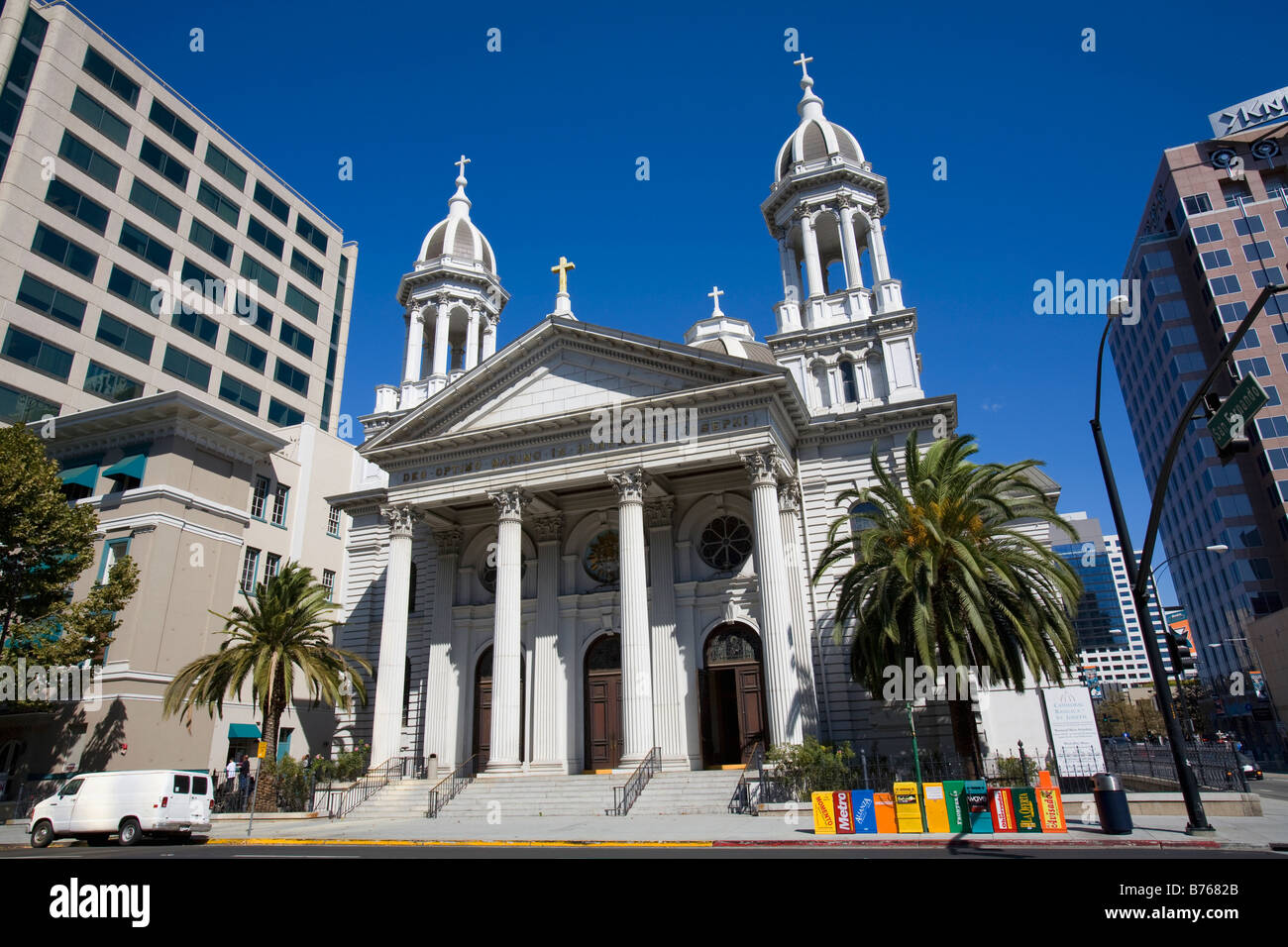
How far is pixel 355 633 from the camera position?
37500 mm

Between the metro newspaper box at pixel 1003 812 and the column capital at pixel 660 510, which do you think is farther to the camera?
the column capital at pixel 660 510

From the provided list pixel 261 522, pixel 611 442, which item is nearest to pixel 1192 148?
pixel 611 442

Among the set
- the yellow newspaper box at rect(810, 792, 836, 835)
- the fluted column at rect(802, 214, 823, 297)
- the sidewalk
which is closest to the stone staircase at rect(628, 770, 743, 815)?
the sidewalk

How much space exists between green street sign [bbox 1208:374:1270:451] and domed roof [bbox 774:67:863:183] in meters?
30.7

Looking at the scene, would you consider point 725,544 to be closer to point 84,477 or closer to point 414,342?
point 414,342

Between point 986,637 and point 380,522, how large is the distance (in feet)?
94.5

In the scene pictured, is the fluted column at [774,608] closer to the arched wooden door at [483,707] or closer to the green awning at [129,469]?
the arched wooden door at [483,707]

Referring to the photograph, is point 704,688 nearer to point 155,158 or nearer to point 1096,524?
point 155,158

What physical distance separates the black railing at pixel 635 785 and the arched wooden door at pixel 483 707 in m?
7.92

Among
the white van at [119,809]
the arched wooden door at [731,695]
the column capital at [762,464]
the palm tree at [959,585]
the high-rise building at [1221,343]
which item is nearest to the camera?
the white van at [119,809]

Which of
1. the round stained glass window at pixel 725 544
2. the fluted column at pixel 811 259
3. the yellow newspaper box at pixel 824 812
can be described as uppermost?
the fluted column at pixel 811 259

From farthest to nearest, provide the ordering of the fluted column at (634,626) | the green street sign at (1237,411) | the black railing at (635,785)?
the fluted column at (634,626)
the black railing at (635,785)
the green street sign at (1237,411)

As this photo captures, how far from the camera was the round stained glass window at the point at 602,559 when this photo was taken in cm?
3325

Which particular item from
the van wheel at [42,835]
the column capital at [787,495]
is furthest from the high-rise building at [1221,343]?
the van wheel at [42,835]
